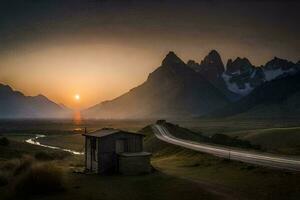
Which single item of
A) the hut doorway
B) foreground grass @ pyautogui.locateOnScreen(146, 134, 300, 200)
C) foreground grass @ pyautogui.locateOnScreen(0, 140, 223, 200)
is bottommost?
foreground grass @ pyautogui.locateOnScreen(0, 140, 223, 200)

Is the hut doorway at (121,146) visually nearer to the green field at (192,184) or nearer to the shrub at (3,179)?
the green field at (192,184)

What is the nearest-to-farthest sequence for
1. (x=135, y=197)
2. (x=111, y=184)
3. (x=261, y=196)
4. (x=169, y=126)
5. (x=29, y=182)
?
(x=261, y=196)
(x=135, y=197)
(x=29, y=182)
(x=111, y=184)
(x=169, y=126)

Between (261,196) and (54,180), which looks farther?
(54,180)

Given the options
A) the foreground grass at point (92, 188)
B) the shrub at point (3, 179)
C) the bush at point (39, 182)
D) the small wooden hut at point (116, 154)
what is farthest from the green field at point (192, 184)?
the small wooden hut at point (116, 154)

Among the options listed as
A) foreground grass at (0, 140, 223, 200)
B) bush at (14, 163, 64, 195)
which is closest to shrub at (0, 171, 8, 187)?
foreground grass at (0, 140, 223, 200)

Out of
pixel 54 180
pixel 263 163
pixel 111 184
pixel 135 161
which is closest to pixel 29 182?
pixel 54 180

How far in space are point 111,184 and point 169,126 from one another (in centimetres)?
8745

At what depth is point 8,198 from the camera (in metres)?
32.3

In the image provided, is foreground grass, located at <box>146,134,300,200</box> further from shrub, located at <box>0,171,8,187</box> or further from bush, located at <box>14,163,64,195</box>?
shrub, located at <box>0,171,8,187</box>

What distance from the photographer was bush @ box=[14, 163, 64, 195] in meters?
34.0

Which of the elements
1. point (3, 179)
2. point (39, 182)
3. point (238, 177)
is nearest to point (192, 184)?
point (238, 177)

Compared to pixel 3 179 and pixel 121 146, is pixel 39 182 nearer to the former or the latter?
pixel 3 179

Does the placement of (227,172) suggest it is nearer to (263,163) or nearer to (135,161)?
(263,163)

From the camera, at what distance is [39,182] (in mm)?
34344
